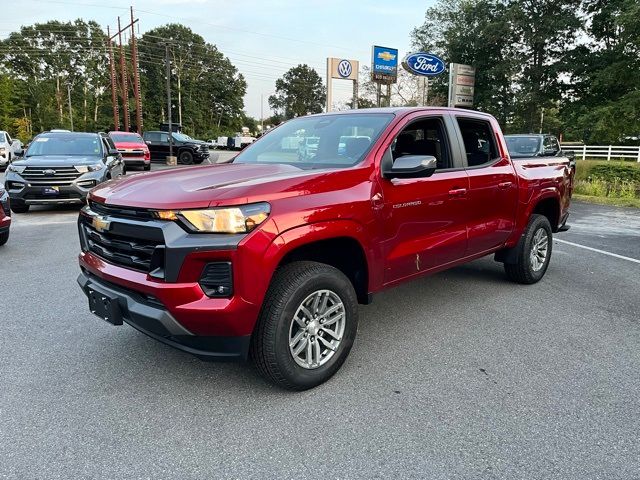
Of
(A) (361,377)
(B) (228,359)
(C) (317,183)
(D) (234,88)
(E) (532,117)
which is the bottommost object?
(A) (361,377)

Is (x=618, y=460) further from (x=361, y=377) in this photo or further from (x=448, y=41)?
(x=448, y=41)

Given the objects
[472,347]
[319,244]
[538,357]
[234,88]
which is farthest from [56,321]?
[234,88]

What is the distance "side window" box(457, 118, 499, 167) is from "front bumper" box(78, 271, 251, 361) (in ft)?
9.22

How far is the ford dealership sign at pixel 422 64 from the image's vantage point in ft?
76.2

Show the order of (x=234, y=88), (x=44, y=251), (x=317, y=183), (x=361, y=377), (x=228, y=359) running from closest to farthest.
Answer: (x=228, y=359)
(x=317, y=183)
(x=361, y=377)
(x=44, y=251)
(x=234, y=88)

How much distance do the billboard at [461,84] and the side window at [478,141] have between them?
19.6 m

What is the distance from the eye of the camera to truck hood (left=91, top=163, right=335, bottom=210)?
8.95ft

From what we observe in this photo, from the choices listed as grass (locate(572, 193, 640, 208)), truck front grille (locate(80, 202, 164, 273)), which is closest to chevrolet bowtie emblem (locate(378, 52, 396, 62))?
grass (locate(572, 193, 640, 208))

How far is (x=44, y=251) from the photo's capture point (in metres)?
7.00

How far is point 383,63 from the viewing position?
2502 centimetres

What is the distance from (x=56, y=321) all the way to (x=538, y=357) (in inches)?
155

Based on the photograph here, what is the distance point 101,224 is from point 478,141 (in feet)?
11.5

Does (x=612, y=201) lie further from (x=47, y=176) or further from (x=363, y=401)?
(x=47, y=176)

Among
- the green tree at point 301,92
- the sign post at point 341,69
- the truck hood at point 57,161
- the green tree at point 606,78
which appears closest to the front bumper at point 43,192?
the truck hood at point 57,161
